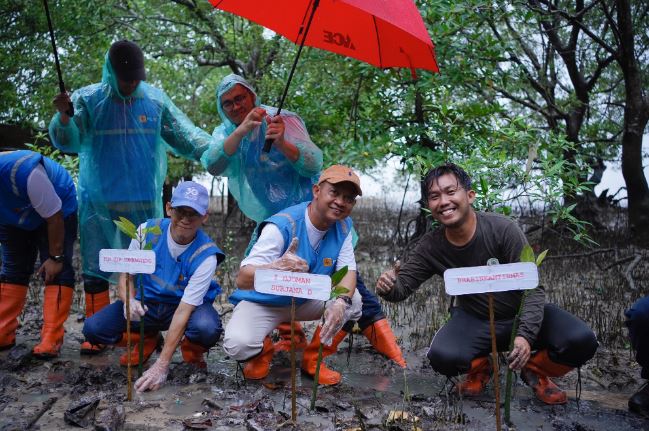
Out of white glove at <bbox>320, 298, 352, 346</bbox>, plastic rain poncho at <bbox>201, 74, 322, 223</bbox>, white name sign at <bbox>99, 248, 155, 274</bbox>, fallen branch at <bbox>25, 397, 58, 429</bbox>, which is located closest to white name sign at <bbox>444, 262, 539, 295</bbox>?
white glove at <bbox>320, 298, 352, 346</bbox>

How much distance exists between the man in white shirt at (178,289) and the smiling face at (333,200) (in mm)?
652

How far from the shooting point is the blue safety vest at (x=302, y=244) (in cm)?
320

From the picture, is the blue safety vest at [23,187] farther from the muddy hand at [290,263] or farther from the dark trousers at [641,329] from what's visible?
the dark trousers at [641,329]

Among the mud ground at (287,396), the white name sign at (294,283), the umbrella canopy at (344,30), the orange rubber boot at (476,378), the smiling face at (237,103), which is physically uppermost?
the umbrella canopy at (344,30)

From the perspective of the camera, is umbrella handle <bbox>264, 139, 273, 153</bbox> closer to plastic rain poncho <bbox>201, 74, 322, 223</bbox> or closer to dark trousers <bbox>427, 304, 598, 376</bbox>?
plastic rain poncho <bbox>201, 74, 322, 223</bbox>

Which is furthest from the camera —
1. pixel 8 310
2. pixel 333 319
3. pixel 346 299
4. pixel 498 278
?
pixel 8 310

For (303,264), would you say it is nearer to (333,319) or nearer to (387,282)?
(333,319)

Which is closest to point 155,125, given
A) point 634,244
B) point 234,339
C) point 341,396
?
point 234,339

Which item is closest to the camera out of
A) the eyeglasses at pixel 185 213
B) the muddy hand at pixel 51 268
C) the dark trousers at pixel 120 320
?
the eyeglasses at pixel 185 213

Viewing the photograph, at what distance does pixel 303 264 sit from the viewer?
9.58 ft

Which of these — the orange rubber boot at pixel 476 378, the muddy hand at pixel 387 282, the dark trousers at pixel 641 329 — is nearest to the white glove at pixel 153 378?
the muddy hand at pixel 387 282

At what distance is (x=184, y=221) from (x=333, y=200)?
2.82ft

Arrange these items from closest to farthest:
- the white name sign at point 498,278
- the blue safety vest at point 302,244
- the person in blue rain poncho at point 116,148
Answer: the white name sign at point 498,278 < the blue safety vest at point 302,244 < the person in blue rain poncho at point 116,148

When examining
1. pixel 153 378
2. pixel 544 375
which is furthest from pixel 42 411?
pixel 544 375
